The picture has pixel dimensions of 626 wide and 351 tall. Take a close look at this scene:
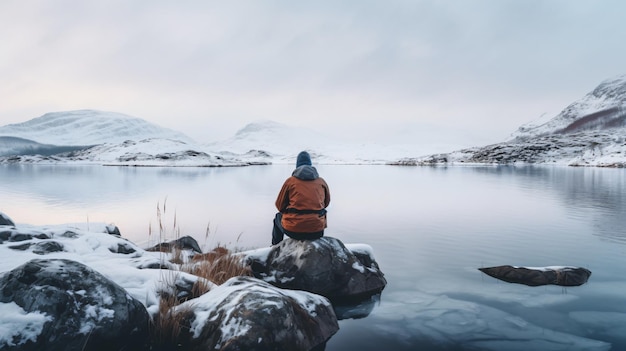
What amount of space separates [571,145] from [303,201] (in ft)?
337

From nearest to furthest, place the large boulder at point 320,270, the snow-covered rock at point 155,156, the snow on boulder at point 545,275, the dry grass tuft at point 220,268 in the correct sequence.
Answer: the dry grass tuft at point 220,268 < the large boulder at point 320,270 < the snow on boulder at point 545,275 < the snow-covered rock at point 155,156

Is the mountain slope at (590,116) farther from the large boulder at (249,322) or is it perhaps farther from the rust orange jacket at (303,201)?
the large boulder at (249,322)

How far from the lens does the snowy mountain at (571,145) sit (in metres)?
77.3

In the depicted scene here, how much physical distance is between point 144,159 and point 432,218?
85.5m

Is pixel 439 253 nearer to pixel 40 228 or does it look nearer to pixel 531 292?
pixel 531 292

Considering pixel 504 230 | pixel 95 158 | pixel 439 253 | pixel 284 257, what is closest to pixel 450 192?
pixel 504 230

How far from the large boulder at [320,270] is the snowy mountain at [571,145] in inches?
2834

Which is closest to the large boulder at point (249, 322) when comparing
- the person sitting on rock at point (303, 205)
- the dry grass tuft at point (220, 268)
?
the dry grass tuft at point (220, 268)

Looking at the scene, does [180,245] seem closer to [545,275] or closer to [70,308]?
[70,308]

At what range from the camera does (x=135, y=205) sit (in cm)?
1955

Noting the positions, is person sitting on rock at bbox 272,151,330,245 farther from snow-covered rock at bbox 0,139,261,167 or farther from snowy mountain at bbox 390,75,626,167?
snow-covered rock at bbox 0,139,261,167

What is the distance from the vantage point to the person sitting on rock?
25.9 feet

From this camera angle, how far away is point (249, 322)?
15.4ft

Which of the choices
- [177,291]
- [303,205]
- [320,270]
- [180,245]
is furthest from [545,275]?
[180,245]
